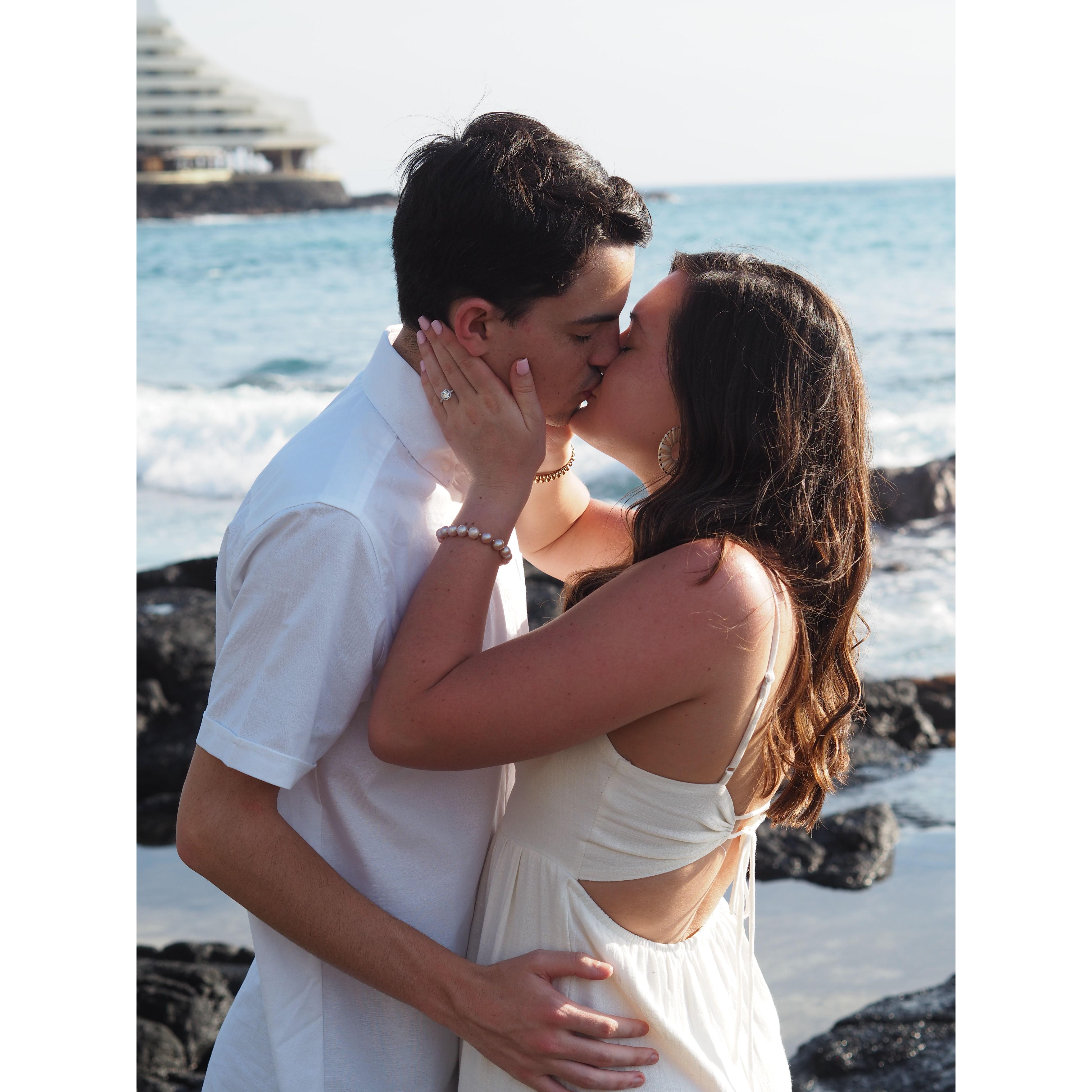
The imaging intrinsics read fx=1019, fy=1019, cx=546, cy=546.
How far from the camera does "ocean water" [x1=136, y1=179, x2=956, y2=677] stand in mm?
11078

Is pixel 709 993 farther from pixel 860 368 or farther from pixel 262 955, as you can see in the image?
pixel 860 368

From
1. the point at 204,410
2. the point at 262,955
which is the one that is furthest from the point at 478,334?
the point at 204,410

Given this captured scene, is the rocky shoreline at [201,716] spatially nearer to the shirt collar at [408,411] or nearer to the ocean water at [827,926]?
the ocean water at [827,926]

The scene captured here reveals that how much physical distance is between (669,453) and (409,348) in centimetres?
51

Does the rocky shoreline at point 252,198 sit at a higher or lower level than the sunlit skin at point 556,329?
higher

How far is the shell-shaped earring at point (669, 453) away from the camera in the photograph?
1.86 meters

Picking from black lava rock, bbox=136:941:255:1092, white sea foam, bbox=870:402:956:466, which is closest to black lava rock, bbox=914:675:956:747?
black lava rock, bbox=136:941:255:1092

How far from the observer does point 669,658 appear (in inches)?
61.4

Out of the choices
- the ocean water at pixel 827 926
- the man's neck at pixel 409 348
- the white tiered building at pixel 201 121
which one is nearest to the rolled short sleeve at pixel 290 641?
the man's neck at pixel 409 348

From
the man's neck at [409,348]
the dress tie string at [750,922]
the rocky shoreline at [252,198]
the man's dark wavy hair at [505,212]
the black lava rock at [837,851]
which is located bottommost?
the black lava rock at [837,851]

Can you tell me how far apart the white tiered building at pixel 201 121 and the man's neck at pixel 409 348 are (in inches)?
962

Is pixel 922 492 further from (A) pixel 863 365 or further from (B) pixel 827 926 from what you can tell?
(B) pixel 827 926

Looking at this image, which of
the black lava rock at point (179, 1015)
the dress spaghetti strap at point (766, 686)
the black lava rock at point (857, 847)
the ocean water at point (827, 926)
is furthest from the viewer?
the black lava rock at point (857, 847)
